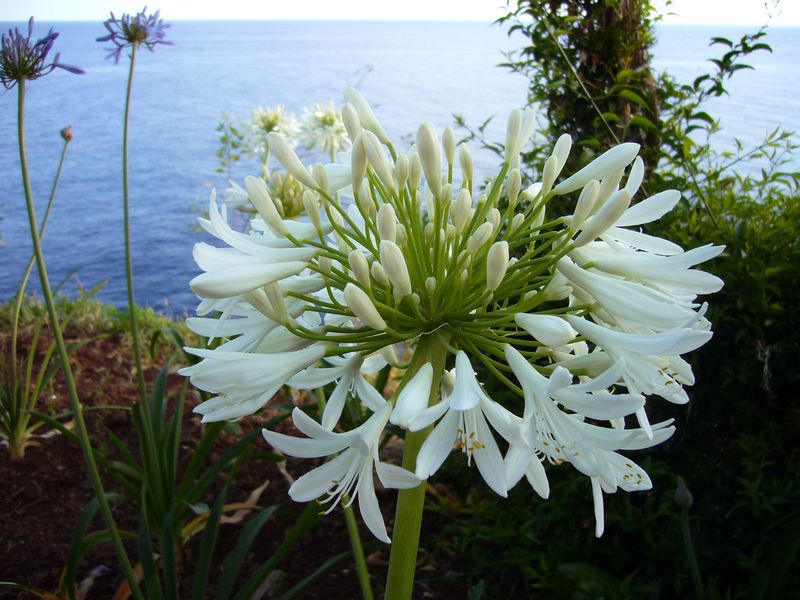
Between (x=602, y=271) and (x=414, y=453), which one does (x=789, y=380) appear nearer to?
(x=602, y=271)

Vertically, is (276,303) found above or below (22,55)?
below

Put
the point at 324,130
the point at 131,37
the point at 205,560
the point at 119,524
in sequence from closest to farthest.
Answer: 1. the point at 205,560
2. the point at 131,37
3. the point at 119,524
4. the point at 324,130

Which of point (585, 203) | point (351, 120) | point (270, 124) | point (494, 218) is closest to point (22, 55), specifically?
point (351, 120)

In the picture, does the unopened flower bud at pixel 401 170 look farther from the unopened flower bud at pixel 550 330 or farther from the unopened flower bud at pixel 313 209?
the unopened flower bud at pixel 550 330

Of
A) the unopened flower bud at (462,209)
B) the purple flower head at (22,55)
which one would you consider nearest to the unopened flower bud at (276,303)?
the unopened flower bud at (462,209)

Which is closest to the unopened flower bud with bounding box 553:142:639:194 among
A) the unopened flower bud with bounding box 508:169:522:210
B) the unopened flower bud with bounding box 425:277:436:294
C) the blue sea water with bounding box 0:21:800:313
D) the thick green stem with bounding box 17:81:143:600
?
the unopened flower bud with bounding box 508:169:522:210

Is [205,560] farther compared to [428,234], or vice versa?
[205,560]

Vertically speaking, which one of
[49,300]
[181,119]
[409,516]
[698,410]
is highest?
[49,300]

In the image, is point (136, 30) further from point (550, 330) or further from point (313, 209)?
point (550, 330)
